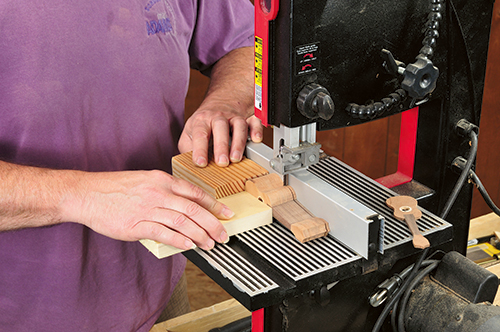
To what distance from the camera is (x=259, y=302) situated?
3.23 ft

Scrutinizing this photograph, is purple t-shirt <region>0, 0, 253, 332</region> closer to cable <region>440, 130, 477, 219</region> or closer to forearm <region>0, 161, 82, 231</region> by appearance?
forearm <region>0, 161, 82, 231</region>

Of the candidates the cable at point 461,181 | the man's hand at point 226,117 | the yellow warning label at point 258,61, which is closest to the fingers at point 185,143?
the man's hand at point 226,117

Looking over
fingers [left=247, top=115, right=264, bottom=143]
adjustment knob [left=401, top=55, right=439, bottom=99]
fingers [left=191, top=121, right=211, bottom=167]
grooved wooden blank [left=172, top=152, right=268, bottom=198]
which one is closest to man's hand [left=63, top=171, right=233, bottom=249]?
grooved wooden blank [left=172, top=152, right=268, bottom=198]

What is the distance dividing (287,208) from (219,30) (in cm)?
87

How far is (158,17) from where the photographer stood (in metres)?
1.58

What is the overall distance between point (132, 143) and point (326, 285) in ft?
2.44

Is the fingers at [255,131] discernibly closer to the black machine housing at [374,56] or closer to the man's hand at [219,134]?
the man's hand at [219,134]

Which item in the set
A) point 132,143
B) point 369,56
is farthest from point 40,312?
point 369,56

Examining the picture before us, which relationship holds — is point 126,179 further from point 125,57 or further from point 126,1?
point 126,1

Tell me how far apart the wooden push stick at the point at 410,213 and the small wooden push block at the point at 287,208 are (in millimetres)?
168

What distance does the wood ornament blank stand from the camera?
113 centimetres

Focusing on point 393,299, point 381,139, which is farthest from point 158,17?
point 381,139

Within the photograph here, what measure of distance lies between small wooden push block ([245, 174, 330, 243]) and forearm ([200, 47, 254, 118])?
1.50 ft

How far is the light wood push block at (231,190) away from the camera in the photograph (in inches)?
46.0
